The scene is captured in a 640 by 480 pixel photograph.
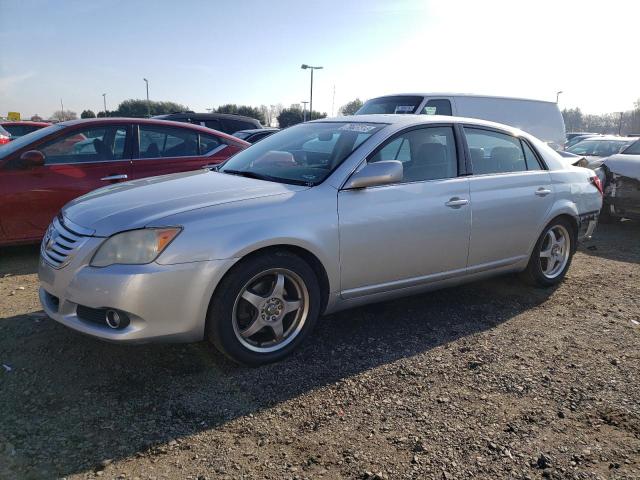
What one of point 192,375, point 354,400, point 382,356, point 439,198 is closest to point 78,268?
point 192,375

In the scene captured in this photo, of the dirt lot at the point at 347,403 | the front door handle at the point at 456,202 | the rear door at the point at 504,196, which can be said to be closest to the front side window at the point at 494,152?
the rear door at the point at 504,196

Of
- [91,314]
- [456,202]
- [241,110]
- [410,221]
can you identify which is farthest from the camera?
[241,110]

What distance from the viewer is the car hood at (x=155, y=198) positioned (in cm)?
301

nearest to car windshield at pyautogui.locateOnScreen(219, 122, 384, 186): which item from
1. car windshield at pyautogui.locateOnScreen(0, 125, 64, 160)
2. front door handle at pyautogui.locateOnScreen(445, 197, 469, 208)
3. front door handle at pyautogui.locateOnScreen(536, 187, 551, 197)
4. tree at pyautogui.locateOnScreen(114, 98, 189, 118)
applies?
front door handle at pyautogui.locateOnScreen(445, 197, 469, 208)

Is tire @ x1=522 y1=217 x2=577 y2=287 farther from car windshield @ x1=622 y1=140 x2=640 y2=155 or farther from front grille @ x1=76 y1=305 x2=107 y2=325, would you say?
car windshield @ x1=622 y1=140 x2=640 y2=155

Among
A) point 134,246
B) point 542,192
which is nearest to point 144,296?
point 134,246

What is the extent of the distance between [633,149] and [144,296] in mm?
8618

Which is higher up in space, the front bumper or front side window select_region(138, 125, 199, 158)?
front side window select_region(138, 125, 199, 158)

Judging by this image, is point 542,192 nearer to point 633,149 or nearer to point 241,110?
point 633,149

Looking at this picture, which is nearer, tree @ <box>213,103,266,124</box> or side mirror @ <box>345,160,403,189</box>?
side mirror @ <box>345,160,403,189</box>

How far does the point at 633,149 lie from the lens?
857 centimetres

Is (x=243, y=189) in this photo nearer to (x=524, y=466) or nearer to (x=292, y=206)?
(x=292, y=206)

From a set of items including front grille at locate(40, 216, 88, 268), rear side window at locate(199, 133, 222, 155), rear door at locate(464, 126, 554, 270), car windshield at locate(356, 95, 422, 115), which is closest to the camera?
front grille at locate(40, 216, 88, 268)

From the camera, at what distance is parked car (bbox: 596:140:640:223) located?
25.4ft
